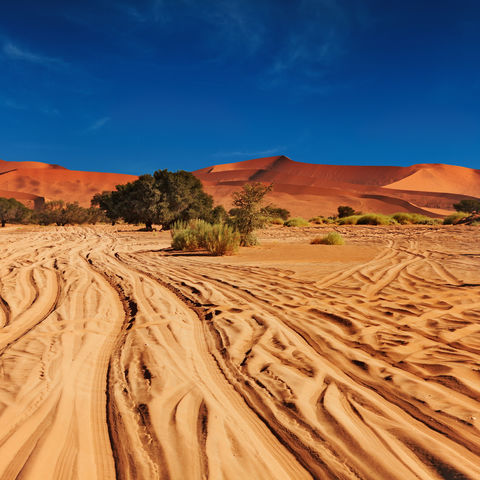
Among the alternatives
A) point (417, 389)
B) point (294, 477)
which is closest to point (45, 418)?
point (294, 477)

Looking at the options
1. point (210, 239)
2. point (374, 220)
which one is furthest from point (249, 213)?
point (374, 220)

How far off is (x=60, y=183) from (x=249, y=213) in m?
114

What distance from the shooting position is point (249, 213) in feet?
43.9

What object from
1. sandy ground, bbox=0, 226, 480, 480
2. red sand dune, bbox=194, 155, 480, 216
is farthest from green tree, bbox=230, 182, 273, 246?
red sand dune, bbox=194, 155, 480, 216

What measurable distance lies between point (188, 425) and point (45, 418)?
0.85 meters

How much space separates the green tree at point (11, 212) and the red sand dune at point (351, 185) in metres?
42.8

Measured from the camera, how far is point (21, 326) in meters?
3.92

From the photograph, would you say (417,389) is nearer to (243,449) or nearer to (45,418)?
(243,449)

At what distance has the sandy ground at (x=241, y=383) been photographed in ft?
5.89

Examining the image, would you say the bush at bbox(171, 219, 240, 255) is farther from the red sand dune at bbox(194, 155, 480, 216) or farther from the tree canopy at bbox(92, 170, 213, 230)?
the red sand dune at bbox(194, 155, 480, 216)

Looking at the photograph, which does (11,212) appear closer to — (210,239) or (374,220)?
(210,239)

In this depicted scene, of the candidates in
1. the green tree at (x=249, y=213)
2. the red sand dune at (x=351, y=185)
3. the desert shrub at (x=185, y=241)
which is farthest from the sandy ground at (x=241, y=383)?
the red sand dune at (x=351, y=185)

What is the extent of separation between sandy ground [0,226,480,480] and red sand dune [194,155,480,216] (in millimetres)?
60961

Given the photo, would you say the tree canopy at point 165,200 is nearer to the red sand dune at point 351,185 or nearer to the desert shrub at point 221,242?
the desert shrub at point 221,242
